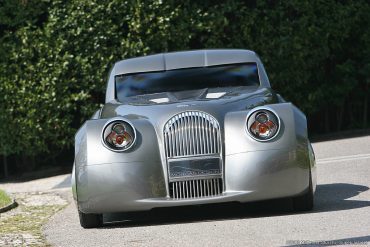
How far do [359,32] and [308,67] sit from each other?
1.09 m

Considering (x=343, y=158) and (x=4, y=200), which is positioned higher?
(x=4, y=200)

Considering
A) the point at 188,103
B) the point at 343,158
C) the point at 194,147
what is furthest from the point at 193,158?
the point at 343,158

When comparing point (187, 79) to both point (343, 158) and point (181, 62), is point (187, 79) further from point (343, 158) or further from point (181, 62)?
point (343, 158)

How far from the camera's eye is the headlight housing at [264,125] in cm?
895

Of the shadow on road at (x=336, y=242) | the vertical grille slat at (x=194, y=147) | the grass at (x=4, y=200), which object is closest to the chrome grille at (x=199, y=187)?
the vertical grille slat at (x=194, y=147)

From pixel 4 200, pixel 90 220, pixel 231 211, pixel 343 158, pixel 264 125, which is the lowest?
pixel 343 158

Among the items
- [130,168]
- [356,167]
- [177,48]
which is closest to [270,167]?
[130,168]

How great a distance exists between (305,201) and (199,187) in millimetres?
933

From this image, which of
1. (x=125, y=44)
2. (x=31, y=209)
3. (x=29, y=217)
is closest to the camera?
(x=29, y=217)

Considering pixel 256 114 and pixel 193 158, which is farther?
pixel 256 114

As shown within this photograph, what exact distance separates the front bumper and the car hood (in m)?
0.43

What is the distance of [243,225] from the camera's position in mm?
8555

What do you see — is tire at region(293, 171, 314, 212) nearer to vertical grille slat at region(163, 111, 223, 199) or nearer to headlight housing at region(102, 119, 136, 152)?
vertical grille slat at region(163, 111, 223, 199)

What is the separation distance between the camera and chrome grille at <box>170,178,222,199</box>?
8883 mm
